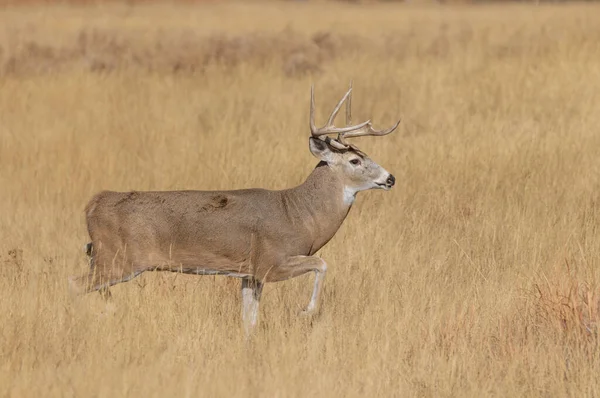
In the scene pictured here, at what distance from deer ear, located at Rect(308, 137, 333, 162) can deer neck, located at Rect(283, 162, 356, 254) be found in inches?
3.6

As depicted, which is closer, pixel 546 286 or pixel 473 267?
pixel 546 286

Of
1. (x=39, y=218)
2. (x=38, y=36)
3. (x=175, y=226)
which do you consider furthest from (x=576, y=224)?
(x=38, y=36)

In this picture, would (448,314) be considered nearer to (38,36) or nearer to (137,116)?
(137,116)

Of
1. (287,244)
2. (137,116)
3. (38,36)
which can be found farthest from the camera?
(38,36)

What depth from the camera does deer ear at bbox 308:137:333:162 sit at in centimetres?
754

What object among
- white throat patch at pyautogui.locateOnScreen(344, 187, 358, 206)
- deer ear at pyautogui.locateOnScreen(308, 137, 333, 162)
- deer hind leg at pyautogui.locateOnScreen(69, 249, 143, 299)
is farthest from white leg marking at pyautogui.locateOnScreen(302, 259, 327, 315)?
deer hind leg at pyautogui.locateOnScreen(69, 249, 143, 299)

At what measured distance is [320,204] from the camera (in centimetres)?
749

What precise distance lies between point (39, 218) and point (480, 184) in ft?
12.9

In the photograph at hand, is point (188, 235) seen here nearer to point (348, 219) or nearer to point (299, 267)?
point (299, 267)

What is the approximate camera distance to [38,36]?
2223cm

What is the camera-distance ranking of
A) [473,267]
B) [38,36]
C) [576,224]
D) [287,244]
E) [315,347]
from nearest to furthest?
[315,347] → [287,244] → [473,267] → [576,224] → [38,36]

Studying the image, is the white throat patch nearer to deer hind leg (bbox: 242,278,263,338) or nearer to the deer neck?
the deer neck

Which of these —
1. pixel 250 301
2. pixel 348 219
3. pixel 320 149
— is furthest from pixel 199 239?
pixel 348 219

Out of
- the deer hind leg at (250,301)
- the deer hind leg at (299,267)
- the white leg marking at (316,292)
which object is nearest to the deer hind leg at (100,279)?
the deer hind leg at (250,301)
